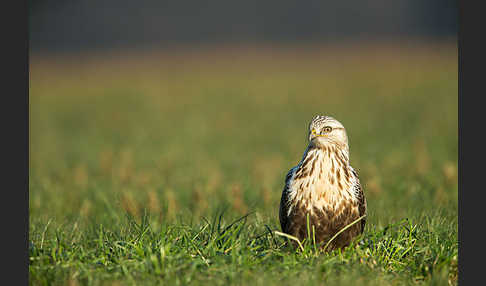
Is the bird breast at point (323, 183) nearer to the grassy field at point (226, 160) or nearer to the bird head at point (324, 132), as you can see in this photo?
the bird head at point (324, 132)

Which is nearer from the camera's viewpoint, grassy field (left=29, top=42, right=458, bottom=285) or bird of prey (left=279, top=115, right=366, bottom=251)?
grassy field (left=29, top=42, right=458, bottom=285)

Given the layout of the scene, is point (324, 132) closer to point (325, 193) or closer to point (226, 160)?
point (325, 193)

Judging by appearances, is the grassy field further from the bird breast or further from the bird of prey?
the bird breast

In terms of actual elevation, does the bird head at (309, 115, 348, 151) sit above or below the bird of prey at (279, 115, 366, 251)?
above

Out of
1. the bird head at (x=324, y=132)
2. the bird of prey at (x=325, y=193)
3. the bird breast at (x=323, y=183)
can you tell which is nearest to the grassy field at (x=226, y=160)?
the bird of prey at (x=325, y=193)

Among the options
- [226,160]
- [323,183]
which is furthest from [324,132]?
[226,160]

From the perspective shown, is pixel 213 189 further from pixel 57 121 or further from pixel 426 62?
pixel 426 62

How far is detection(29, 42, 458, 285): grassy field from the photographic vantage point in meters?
4.39

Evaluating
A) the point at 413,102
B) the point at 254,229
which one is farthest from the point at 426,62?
the point at 254,229

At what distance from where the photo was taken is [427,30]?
32.3m

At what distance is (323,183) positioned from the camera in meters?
4.84

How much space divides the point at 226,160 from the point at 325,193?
7032 mm

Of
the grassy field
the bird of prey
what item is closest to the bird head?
the bird of prey

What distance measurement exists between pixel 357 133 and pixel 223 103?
22.3 feet
